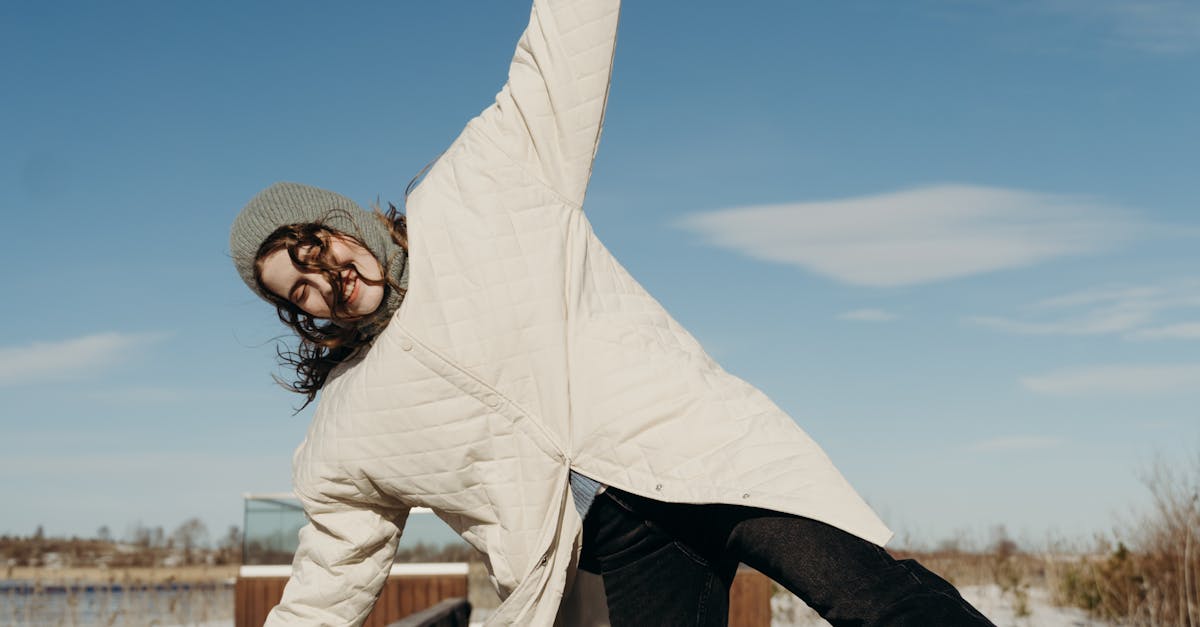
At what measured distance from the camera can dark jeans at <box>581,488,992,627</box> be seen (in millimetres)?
1655

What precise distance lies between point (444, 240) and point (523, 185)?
0.57 ft

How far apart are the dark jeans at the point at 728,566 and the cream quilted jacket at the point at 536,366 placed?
0.08 metres

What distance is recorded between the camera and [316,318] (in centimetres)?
223

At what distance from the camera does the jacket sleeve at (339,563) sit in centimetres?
229

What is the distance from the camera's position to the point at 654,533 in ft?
6.54

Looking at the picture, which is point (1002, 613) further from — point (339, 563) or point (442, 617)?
point (339, 563)

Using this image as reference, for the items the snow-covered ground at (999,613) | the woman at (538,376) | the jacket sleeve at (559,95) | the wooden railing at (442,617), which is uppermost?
the jacket sleeve at (559,95)

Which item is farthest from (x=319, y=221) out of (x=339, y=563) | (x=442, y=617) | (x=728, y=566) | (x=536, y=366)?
(x=442, y=617)

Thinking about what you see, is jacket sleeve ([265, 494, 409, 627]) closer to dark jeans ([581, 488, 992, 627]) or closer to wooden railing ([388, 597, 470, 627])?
dark jeans ([581, 488, 992, 627])

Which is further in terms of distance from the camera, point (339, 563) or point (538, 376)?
point (339, 563)

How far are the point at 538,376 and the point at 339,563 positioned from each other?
713mm

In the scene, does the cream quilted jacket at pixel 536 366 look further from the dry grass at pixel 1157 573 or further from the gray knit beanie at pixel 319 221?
the dry grass at pixel 1157 573

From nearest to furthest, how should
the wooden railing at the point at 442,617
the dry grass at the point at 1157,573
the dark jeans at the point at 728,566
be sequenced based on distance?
1. the dark jeans at the point at 728,566
2. the wooden railing at the point at 442,617
3. the dry grass at the point at 1157,573

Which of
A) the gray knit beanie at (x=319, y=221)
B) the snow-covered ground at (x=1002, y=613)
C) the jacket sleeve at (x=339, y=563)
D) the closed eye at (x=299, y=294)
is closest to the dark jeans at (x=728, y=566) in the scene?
the jacket sleeve at (x=339, y=563)
